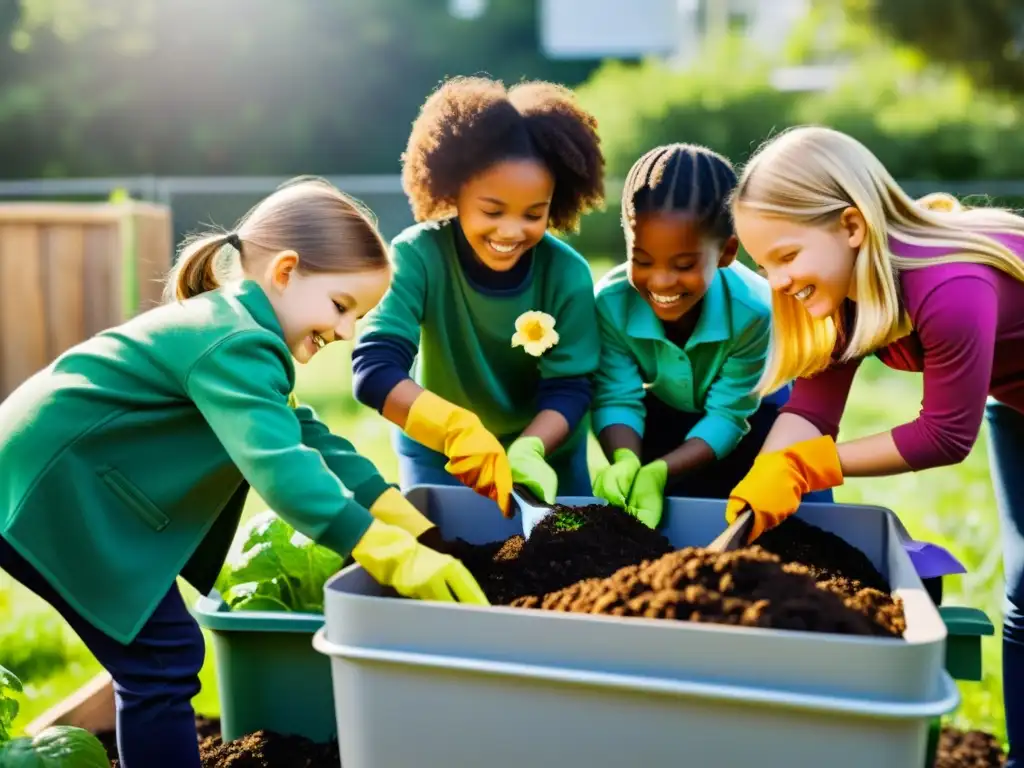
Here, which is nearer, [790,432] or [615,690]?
[615,690]

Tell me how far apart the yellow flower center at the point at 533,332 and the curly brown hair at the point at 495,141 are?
298 mm

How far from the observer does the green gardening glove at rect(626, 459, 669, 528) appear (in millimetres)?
2053

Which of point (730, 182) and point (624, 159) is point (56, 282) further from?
point (624, 159)

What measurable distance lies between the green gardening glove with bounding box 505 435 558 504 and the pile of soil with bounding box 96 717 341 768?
57cm

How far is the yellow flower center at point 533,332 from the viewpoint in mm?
2355

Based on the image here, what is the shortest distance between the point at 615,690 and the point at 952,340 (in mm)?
835

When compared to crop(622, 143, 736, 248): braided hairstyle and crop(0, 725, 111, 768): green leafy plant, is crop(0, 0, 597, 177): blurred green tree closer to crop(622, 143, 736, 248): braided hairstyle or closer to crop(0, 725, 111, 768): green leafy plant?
crop(622, 143, 736, 248): braided hairstyle

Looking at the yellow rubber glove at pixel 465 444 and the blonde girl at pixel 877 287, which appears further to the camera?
the yellow rubber glove at pixel 465 444

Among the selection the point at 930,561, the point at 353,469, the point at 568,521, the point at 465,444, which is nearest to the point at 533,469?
the point at 465,444

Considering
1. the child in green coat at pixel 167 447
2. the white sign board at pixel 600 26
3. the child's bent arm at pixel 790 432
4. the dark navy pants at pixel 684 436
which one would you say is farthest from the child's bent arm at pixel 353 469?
the white sign board at pixel 600 26

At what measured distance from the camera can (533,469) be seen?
218 cm

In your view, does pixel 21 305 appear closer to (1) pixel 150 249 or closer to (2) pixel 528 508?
(1) pixel 150 249

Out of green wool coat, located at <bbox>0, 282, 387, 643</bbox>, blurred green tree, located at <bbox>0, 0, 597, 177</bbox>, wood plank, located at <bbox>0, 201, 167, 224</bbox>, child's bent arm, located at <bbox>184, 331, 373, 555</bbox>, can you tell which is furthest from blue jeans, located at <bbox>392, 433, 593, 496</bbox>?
blurred green tree, located at <bbox>0, 0, 597, 177</bbox>

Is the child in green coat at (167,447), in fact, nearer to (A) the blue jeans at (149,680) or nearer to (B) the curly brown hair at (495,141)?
(A) the blue jeans at (149,680)
